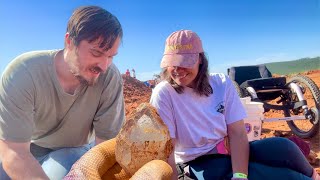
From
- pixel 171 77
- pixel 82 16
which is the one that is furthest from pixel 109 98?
pixel 82 16

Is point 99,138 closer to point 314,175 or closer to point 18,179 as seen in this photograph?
point 18,179

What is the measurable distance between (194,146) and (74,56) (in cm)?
104

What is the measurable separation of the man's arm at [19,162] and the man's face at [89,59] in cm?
56

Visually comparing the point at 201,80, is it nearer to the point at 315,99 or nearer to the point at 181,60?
the point at 181,60

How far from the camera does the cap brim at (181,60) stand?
2447mm

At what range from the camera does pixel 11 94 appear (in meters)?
2.22

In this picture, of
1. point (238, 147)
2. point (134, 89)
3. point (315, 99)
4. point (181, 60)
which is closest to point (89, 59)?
point (181, 60)

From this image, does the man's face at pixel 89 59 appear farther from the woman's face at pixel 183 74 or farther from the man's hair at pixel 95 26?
the woman's face at pixel 183 74

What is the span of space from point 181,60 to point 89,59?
65cm

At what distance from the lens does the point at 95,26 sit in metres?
2.13

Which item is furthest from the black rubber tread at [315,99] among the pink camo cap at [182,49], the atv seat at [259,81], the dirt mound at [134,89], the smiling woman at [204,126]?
the dirt mound at [134,89]

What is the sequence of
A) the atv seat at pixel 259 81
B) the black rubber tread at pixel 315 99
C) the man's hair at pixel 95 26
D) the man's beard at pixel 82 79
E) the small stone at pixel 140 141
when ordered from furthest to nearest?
the atv seat at pixel 259 81 → the black rubber tread at pixel 315 99 → the man's beard at pixel 82 79 → the man's hair at pixel 95 26 → the small stone at pixel 140 141

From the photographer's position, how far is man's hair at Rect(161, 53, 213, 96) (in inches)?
100

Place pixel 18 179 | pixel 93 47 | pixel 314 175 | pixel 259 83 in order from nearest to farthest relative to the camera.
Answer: pixel 18 179 < pixel 93 47 < pixel 314 175 < pixel 259 83
